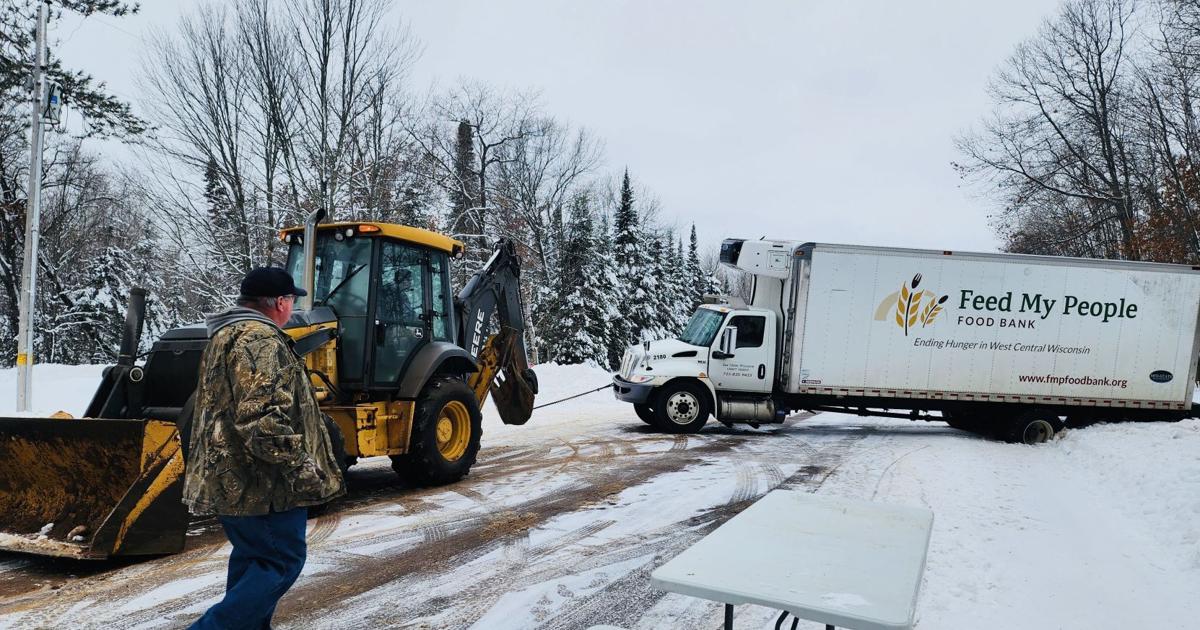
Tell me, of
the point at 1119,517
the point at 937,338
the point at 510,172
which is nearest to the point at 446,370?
the point at 1119,517

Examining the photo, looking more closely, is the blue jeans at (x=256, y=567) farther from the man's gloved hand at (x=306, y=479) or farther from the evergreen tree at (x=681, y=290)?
the evergreen tree at (x=681, y=290)

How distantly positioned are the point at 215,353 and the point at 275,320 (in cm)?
33

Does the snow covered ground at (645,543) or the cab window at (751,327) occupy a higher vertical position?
the cab window at (751,327)

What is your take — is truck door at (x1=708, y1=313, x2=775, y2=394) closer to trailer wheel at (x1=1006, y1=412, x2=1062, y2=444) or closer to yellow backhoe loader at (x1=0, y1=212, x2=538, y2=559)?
trailer wheel at (x1=1006, y1=412, x2=1062, y2=444)

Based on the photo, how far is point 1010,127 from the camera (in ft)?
88.3

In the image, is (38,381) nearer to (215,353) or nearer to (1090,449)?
(215,353)

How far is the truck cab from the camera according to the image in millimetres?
12836

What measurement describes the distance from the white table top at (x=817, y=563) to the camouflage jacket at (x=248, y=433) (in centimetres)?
161

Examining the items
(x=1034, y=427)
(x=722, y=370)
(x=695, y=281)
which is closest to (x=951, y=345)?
(x=1034, y=427)

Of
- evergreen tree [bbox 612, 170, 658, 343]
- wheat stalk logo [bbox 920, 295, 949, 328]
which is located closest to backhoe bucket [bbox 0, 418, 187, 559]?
wheat stalk logo [bbox 920, 295, 949, 328]

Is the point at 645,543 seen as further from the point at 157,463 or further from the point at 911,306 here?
the point at 911,306

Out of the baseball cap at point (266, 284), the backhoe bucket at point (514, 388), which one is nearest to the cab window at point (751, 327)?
the backhoe bucket at point (514, 388)

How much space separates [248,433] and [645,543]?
11.6 ft

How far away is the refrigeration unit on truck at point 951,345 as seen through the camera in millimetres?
12383
